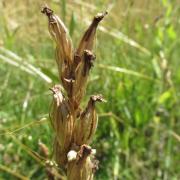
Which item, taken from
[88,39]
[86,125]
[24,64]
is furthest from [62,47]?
[24,64]

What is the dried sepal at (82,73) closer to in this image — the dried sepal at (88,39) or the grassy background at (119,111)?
the dried sepal at (88,39)

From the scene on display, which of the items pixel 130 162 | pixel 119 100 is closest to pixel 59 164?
pixel 130 162

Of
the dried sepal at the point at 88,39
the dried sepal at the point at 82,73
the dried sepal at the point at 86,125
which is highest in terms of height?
the dried sepal at the point at 88,39

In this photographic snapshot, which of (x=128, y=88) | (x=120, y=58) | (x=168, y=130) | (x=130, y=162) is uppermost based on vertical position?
(x=120, y=58)

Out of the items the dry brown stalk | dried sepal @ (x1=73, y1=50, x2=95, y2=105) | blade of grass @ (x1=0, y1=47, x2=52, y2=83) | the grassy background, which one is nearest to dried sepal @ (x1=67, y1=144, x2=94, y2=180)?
the dry brown stalk

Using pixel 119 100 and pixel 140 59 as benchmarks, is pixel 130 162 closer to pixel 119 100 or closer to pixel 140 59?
pixel 119 100

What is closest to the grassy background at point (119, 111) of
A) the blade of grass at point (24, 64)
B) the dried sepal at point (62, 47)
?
the blade of grass at point (24, 64)

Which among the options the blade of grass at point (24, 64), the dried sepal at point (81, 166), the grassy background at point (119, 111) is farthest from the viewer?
the blade of grass at point (24, 64)
